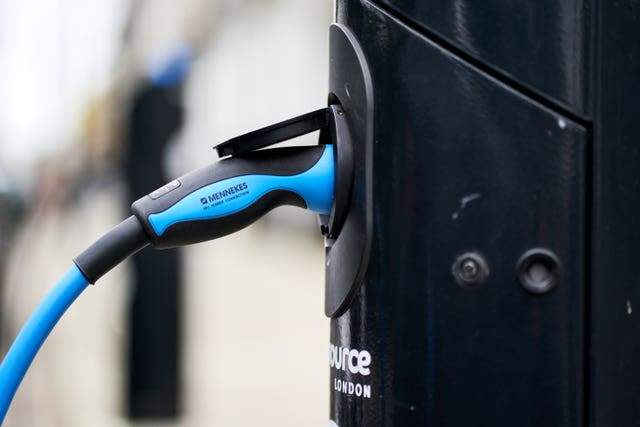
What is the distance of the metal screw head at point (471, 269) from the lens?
1.14 metres

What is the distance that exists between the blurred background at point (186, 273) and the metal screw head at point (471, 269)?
5220 millimetres

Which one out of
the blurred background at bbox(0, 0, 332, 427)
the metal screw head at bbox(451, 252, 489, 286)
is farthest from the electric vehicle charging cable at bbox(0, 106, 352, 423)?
the blurred background at bbox(0, 0, 332, 427)

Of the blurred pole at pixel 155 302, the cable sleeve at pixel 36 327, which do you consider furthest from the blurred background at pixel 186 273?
the cable sleeve at pixel 36 327

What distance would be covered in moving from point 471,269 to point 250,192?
0.29 metres

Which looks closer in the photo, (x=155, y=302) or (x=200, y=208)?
(x=200, y=208)

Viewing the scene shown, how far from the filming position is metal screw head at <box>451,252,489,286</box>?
1138 mm

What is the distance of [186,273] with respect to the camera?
6973mm

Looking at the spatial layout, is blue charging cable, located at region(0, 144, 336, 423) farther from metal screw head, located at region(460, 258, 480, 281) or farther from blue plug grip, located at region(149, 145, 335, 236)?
metal screw head, located at region(460, 258, 480, 281)

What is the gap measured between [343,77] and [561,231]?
0.33m

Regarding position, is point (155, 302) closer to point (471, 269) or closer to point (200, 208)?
point (200, 208)

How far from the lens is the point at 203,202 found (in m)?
1.27

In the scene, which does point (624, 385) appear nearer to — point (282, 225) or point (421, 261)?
point (421, 261)

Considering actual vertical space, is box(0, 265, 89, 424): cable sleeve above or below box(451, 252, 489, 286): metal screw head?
below

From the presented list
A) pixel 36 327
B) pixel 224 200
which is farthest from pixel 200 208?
pixel 36 327
